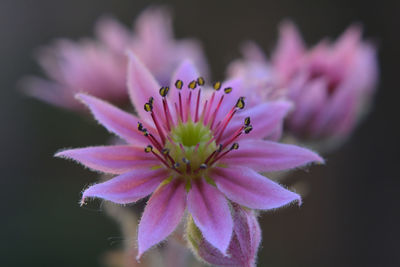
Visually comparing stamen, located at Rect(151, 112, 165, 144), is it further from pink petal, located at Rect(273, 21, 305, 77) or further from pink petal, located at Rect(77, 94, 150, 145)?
pink petal, located at Rect(273, 21, 305, 77)

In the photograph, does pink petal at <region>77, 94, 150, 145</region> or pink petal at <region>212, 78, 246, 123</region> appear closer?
pink petal at <region>77, 94, 150, 145</region>

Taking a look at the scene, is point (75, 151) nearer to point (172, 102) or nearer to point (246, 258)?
point (172, 102)

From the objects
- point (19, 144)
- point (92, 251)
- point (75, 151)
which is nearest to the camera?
point (75, 151)

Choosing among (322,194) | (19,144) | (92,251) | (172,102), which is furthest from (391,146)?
(172,102)

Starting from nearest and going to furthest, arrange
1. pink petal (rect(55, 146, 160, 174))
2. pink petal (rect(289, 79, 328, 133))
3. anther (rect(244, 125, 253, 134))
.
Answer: pink petal (rect(55, 146, 160, 174))
anther (rect(244, 125, 253, 134))
pink petal (rect(289, 79, 328, 133))

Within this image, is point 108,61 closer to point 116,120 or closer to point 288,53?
point 288,53

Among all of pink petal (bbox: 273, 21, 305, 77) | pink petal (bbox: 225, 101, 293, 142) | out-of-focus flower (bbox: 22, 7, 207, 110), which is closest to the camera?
pink petal (bbox: 225, 101, 293, 142)

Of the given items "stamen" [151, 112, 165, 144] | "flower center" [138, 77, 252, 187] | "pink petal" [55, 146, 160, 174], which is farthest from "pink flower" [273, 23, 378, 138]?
"pink petal" [55, 146, 160, 174]

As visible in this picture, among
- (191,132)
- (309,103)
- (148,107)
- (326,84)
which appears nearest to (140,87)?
(148,107)
